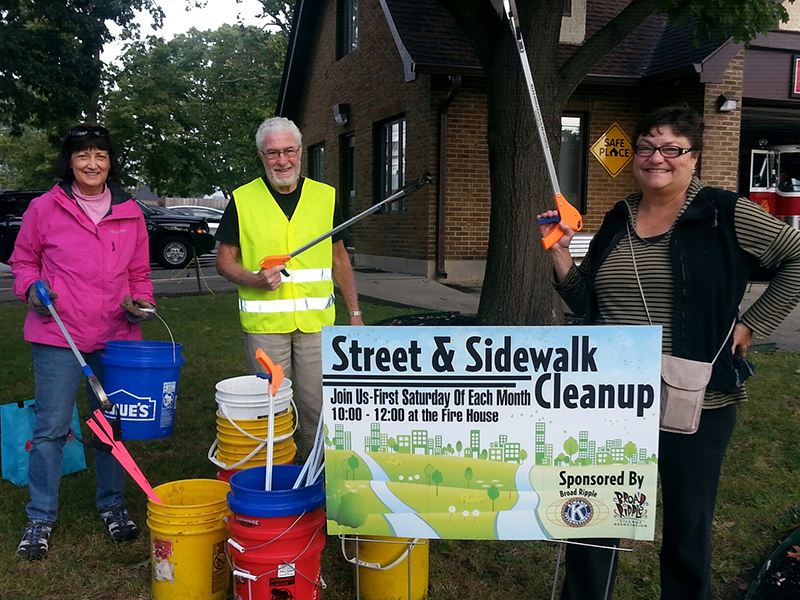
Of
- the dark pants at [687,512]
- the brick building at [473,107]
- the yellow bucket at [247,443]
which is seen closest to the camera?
the dark pants at [687,512]

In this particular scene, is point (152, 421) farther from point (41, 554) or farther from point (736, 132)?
point (736, 132)

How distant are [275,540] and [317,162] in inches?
705

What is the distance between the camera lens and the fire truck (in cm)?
1825

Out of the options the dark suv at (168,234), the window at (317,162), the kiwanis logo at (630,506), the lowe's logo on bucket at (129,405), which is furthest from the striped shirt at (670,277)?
the window at (317,162)

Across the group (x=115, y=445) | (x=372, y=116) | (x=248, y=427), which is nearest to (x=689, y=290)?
(x=248, y=427)

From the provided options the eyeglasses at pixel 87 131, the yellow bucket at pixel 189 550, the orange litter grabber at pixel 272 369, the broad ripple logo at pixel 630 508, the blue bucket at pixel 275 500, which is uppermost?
the eyeglasses at pixel 87 131

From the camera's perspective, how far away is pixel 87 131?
11.9ft

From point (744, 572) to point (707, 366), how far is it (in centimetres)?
157

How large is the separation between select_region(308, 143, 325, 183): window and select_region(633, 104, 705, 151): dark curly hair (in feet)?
56.0

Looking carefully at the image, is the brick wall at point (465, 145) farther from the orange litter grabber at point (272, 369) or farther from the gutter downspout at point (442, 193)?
the orange litter grabber at point (272, 369)

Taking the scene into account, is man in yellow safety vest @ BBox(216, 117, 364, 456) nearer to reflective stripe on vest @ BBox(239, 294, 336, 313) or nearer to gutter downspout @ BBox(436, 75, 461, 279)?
reflective stripe on vest @ BBox(239, 294, 336, 313)

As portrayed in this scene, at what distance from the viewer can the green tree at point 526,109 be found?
6.64 metres

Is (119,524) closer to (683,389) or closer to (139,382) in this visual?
(139,382)

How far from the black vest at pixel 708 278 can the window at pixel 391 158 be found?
1171cm
